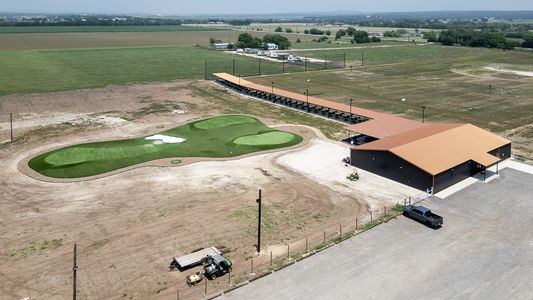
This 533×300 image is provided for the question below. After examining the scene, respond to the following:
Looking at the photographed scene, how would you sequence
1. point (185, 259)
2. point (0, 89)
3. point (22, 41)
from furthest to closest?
point (22, 41)
point (0, 89)
point (185, 259)

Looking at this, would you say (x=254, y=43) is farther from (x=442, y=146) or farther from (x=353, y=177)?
(x=353, y=177)

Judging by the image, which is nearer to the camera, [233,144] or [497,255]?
[497,255]

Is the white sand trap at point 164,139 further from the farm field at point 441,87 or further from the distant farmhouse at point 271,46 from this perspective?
the distant farmhouse at point 271,46

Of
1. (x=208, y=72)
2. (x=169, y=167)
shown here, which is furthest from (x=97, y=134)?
(x=208, y=72)

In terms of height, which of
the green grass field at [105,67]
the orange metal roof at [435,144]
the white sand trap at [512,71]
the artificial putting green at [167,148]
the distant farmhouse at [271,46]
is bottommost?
the artificial putting green at [167,148]

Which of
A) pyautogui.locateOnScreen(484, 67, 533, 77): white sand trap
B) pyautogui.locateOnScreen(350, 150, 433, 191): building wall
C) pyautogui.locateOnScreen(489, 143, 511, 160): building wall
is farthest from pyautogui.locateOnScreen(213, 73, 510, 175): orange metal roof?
pyautogui.locateOnScreen(484, 67, 533, 77): white sand trap

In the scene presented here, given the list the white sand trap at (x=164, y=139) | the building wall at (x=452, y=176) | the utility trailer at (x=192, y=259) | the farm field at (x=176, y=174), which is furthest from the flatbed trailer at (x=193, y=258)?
the white sand trap at (x=164, y=139)

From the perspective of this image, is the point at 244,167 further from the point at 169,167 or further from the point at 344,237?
the point at 344,237

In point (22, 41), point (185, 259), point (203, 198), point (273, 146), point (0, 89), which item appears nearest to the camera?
point (185, 259)
